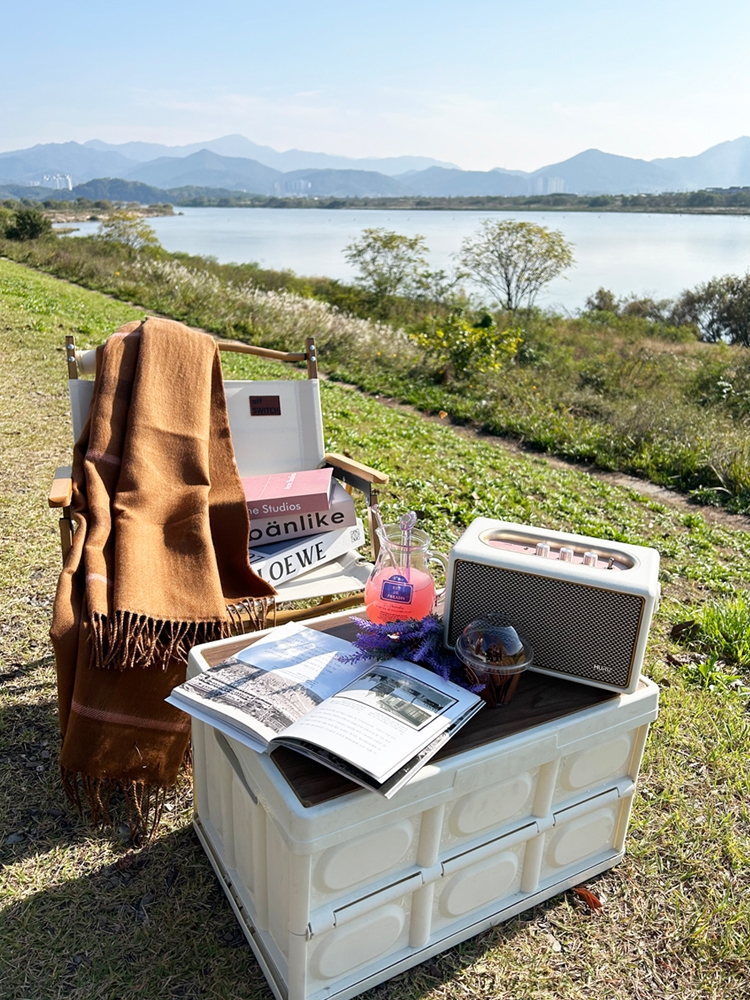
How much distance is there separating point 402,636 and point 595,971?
33.9 inches

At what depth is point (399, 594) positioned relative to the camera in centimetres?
163

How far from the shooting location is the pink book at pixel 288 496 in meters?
2.45

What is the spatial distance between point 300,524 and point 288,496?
0.11 m

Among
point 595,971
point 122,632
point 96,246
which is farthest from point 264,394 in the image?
point 96,246

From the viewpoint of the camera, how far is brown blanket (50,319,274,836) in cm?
183

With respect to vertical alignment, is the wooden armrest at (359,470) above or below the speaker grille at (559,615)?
below

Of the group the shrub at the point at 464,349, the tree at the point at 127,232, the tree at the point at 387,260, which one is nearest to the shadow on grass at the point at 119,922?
the shrub at the point at 464,349

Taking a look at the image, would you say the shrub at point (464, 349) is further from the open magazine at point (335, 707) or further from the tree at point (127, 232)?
the tree at point (127, 232)

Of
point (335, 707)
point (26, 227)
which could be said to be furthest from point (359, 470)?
point (26, 227)

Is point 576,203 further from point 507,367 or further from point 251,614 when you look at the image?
point 251,614

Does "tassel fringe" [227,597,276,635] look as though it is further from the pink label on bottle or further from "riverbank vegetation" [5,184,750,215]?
"riverbank vegetation" [5,184,750,215]

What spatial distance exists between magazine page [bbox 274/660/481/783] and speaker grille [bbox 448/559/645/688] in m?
0.19

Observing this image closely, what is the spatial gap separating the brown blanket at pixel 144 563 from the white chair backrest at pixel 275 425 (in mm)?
305

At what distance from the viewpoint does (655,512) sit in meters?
5.19
